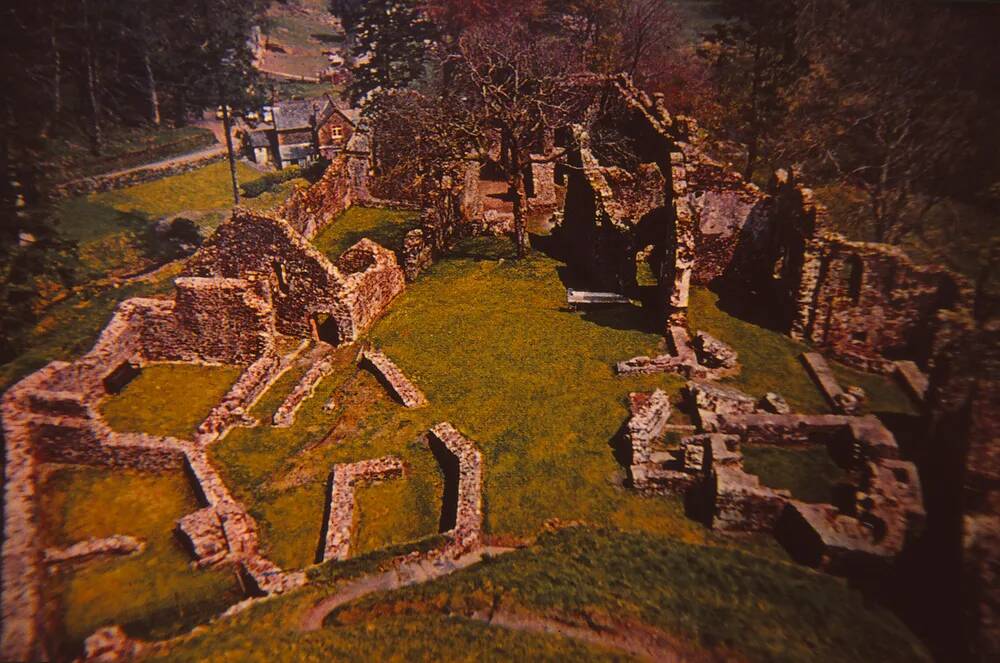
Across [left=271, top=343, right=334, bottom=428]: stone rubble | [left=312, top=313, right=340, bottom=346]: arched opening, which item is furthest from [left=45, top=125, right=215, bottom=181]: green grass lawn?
[left=271, top=343, right=334, bottom=428]: stone rubble

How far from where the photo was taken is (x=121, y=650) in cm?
989

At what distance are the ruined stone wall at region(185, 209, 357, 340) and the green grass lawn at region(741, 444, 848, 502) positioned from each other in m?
14.2

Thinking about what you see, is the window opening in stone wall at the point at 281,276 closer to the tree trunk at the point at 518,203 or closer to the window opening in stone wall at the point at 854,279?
the tree trunk at the point at 518,203

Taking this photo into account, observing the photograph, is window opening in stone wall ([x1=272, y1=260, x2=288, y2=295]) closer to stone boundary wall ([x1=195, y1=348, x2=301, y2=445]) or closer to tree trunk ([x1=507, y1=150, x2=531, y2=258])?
stone boundary wall ([x1=195, y1=348, x2=301, y2=445])

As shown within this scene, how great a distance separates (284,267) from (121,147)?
4754cm

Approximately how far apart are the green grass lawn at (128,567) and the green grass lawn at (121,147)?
1710 inches

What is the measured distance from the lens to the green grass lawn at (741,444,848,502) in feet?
41.9

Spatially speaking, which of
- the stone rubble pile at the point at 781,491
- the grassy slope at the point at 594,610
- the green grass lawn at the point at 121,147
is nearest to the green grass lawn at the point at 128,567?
the grassy slope at the point at 594,610

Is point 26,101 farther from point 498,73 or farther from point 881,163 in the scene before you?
point 881,163

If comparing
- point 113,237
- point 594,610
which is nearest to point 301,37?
point 113,237

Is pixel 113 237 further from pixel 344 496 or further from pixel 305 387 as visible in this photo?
pixel 344 496

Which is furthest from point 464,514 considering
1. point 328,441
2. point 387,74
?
point 387,74

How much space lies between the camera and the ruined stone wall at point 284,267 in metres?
20.7

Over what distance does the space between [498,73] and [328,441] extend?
118ft
